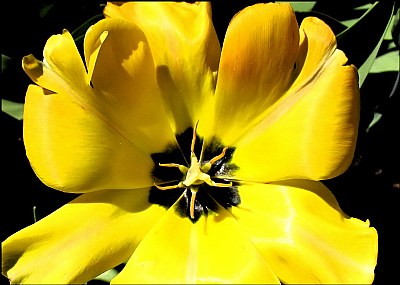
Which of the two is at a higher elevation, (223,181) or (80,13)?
(80,13)

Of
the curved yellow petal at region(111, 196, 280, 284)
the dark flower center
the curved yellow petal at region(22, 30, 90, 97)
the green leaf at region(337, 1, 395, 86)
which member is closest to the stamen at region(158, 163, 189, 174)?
the dark flower center

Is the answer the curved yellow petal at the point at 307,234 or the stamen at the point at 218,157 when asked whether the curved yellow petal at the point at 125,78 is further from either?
the curved yellow petal at the point at 307,234

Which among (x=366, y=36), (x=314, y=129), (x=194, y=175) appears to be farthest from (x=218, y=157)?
(x=366, y=36)

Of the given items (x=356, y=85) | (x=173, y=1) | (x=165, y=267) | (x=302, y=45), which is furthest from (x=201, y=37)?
(x=165, y=267)

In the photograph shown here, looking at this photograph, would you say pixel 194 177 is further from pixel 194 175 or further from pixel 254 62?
pixel 254 62

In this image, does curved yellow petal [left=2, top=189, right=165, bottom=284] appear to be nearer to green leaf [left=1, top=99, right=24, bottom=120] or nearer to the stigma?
the stigma

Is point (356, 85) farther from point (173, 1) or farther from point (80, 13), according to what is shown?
point (80, 13)
